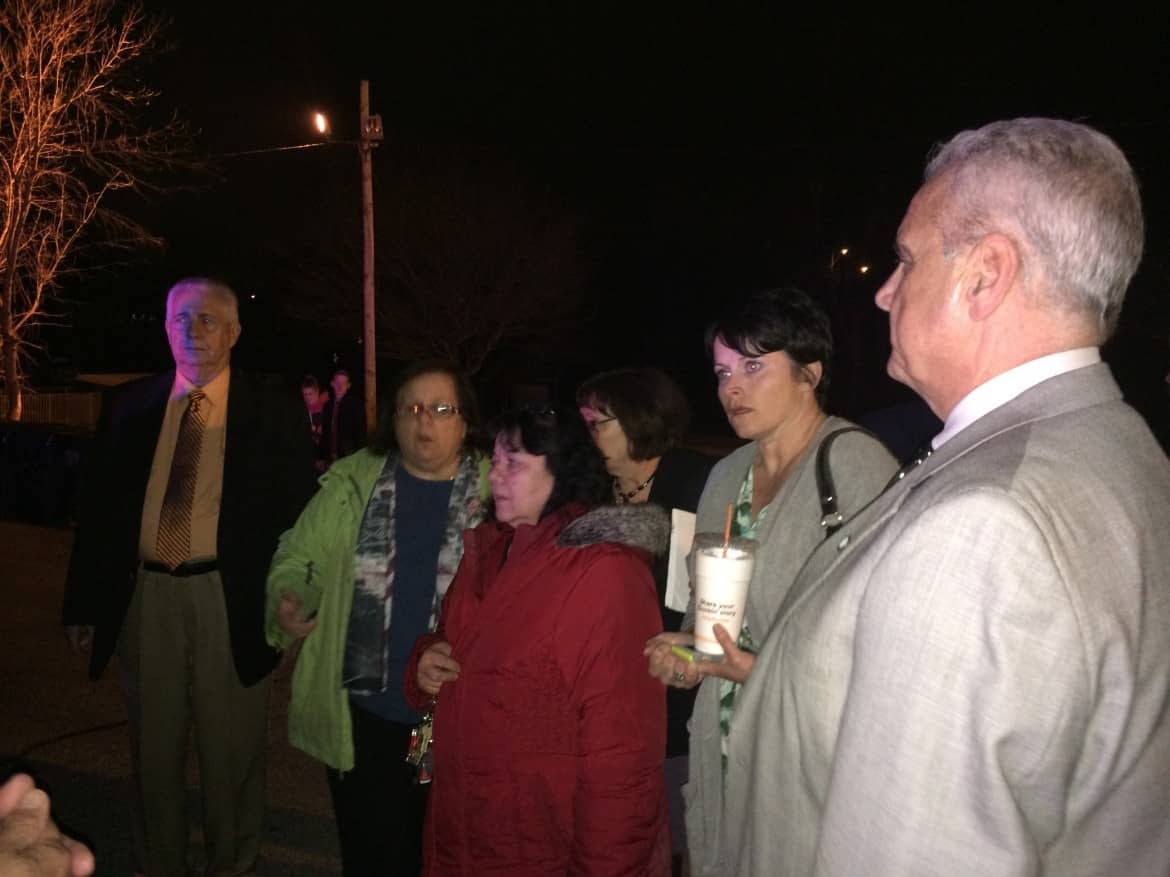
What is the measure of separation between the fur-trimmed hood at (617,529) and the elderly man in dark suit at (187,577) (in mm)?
1655

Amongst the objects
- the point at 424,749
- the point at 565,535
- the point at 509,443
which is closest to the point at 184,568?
the point at 424,749

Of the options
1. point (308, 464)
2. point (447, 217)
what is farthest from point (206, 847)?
point (447, 217)

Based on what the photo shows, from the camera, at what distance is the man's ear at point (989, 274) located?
117 centimetres

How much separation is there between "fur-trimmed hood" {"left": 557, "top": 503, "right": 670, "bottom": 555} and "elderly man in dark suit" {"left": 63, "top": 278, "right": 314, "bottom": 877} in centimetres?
166

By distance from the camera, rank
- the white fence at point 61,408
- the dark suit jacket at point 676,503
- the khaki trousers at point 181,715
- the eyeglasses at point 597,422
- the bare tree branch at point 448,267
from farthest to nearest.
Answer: the bare tree branch at point 448,267 → the white fence at point 61,408 → the eyeglasses at point 597,422 → the khaki trousers at point 181,715 → the dark suit jacket at point 676,503

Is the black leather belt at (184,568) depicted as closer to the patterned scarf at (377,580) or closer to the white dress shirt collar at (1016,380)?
the patterned scarf at (377,580)

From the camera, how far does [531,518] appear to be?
98.9 inches

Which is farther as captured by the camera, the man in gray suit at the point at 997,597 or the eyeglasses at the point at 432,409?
the eyeglasses at the point at 432,409

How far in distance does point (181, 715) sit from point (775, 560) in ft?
8.12

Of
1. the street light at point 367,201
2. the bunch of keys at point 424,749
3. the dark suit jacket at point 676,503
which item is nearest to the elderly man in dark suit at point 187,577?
the bunch of keys at point 424,749

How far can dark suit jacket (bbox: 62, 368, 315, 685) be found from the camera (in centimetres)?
324

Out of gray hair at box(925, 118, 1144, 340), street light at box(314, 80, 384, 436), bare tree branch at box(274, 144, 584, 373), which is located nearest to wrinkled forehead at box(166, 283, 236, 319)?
gray hair at box(925, 118, 1144, 340)

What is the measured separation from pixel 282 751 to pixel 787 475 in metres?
3.47

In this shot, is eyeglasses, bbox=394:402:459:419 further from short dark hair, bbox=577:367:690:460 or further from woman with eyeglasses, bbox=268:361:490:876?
short dark hair, bbox=577:367:690:460
